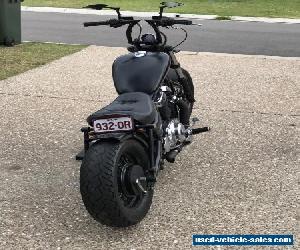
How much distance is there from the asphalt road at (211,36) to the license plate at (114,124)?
28.3 ft

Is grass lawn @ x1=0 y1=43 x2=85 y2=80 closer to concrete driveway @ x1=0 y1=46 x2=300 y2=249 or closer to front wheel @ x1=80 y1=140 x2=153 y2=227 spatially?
concrete driveway @ x1=0 y1=46 x2=300 y2=249

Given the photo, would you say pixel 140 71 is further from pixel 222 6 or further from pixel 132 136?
pixel 222 6

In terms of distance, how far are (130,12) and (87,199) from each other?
57.8ft

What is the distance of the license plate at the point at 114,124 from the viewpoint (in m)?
3.81

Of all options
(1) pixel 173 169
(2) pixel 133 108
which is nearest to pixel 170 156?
(1) pixel 173 169

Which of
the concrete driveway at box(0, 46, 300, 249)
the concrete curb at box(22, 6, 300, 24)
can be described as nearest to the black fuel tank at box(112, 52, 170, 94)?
the concrete driveway at box(0, 46, 300, 249)

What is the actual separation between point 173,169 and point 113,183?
153 cm

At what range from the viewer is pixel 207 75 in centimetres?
934

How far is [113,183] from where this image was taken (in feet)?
12.2

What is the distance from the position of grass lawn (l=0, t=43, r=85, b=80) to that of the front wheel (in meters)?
5.40

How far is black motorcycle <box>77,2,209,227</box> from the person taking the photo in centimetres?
377

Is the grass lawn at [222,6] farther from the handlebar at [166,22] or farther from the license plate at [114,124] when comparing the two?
the license plate at [114,124]

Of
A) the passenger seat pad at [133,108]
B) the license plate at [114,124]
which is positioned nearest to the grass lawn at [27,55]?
the passenger seat pad at [133,108]

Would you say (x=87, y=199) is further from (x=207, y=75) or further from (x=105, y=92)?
(x=207, y=75)
